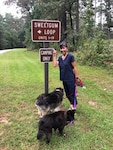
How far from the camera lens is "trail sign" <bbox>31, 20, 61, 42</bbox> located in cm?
377

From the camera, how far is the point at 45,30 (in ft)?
12.6

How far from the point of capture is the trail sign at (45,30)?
12.4ft

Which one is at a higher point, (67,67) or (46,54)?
(46,54)

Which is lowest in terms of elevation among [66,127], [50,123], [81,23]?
[66,127]

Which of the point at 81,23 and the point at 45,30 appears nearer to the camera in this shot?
the point at 45,30

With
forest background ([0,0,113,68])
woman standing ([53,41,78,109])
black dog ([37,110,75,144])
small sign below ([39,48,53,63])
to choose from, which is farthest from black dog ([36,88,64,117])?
forest background ([0,0,113,68])

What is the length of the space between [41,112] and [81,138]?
3.01 feet

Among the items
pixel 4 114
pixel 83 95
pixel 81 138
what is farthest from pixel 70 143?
pixel 83 95

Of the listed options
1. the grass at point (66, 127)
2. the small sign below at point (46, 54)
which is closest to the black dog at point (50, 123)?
the grass at point (66, 127)

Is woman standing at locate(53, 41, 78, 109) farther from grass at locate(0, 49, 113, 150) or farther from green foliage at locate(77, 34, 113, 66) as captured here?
green foliage at locate(77, 34, 113, 66)

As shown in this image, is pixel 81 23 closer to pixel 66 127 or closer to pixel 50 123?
pixel 66 127

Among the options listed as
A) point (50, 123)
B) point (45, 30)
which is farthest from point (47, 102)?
point (45, 30)

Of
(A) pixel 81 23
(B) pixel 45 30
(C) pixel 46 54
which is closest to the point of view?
(B) pixel 45 30

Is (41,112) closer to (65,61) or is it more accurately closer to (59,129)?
(59,129)
